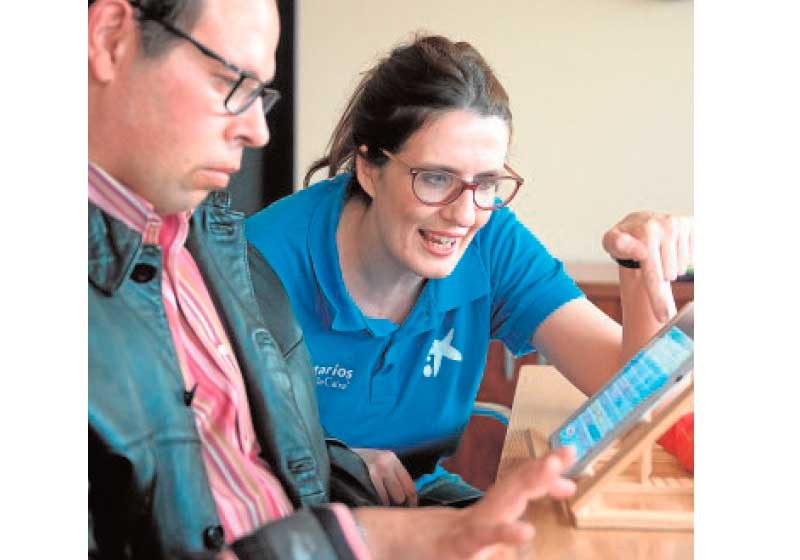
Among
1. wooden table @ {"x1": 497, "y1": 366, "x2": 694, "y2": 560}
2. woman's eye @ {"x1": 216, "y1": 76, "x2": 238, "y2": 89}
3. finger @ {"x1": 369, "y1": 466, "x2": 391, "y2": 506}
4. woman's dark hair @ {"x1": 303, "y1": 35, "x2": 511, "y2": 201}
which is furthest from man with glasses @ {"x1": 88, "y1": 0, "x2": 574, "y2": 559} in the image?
woman's dark hair @ {"x1": 303, "y1": 35, "x2": 511, "y2": 201}

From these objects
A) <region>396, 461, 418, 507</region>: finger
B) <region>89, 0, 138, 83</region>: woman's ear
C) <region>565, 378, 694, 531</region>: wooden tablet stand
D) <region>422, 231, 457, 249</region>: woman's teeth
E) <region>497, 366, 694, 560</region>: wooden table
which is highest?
<region>89, 0, 138, 83</region>: woman's ear

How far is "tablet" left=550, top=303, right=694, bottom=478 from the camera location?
2.48 feet

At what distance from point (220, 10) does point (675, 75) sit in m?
0.58

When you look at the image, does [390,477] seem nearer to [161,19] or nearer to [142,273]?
[142,273]

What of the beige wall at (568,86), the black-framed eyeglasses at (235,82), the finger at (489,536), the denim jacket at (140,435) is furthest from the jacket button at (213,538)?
the beige wall at (568,86)

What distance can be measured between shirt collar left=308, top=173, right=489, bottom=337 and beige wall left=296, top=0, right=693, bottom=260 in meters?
0.06

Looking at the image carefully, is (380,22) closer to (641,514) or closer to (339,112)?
(339,112)

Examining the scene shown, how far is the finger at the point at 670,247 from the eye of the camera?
93cm

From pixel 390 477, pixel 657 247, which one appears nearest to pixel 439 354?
pixel 390 477

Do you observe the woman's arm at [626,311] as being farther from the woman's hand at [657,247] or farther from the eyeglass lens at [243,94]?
the eyeglass lens at [243,94]

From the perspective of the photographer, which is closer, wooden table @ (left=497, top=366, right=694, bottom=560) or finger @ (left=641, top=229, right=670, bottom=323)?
wooden table @ (left=497, top=366, right=694, bottom=560)

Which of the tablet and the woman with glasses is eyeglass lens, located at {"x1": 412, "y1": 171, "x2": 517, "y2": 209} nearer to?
the woman with glasses
